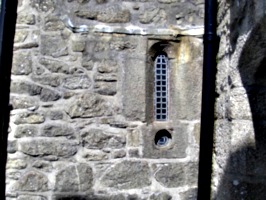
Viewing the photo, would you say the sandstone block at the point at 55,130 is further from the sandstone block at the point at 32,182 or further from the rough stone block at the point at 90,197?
the rough stone block at the point at 90,197

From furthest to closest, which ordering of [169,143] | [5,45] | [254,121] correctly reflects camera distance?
[169,143]
[5,45]
[254,121]

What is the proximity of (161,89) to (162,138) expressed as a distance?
0.42 meters

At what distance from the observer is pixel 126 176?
3.28 metres

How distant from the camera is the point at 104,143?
10.8 ft

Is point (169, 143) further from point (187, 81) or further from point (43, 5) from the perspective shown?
point (43, 5)

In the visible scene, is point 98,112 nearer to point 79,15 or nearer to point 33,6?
point 79,15

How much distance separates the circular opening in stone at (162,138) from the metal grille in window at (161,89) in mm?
116

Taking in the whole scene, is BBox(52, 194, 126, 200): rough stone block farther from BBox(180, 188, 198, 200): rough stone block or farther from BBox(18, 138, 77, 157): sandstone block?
BBox(180, 188, 198, 200): rough stone block

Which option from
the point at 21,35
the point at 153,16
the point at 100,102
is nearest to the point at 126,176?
the point at 100,102

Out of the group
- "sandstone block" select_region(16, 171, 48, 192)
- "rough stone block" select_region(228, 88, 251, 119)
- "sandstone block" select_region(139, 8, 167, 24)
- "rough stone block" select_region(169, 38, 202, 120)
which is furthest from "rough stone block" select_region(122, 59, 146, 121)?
"rough stone block" select_region(228, 88, 251, 119)

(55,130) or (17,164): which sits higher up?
(55,130)

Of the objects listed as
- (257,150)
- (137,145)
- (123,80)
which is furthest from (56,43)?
(257,150)

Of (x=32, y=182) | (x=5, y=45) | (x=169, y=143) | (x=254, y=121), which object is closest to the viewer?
(x=254, y=121)

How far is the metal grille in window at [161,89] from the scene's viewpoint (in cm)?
340
